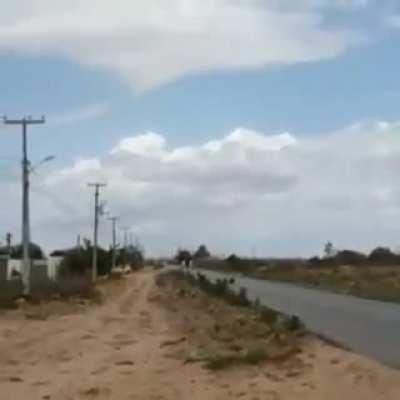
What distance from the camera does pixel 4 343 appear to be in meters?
28.0

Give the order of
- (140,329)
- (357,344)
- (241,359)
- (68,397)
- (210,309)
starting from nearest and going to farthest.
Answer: (68,397), (241,359), (357,344), (140,329), (210,309)

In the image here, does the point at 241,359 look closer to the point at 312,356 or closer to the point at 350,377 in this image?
the point at 312,356

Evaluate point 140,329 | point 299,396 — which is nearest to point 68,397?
point 299,396

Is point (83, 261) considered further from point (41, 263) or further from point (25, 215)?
point (25, 215)

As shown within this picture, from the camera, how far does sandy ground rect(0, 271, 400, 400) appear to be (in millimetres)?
15766

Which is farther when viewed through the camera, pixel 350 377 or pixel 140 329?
pixel 140 329

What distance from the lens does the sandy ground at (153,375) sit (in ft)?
51.7

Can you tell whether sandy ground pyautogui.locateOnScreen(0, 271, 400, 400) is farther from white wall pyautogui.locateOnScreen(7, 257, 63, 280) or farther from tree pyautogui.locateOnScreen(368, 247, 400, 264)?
tree pyautogui.locateOnScreen(368, 247, 400, 264)

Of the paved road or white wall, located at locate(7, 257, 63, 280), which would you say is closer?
the paved road

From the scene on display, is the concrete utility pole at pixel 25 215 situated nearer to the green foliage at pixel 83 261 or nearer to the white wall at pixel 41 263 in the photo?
the white wall at pixel 41 263

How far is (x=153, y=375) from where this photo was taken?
18.4 metres

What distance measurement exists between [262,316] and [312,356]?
12.8m

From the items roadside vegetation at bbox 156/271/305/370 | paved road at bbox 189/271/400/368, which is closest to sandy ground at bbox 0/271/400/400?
roadside vegetation at bbox 156/271/305/370

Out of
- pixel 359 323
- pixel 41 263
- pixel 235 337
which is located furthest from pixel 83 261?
pixel 235 337
